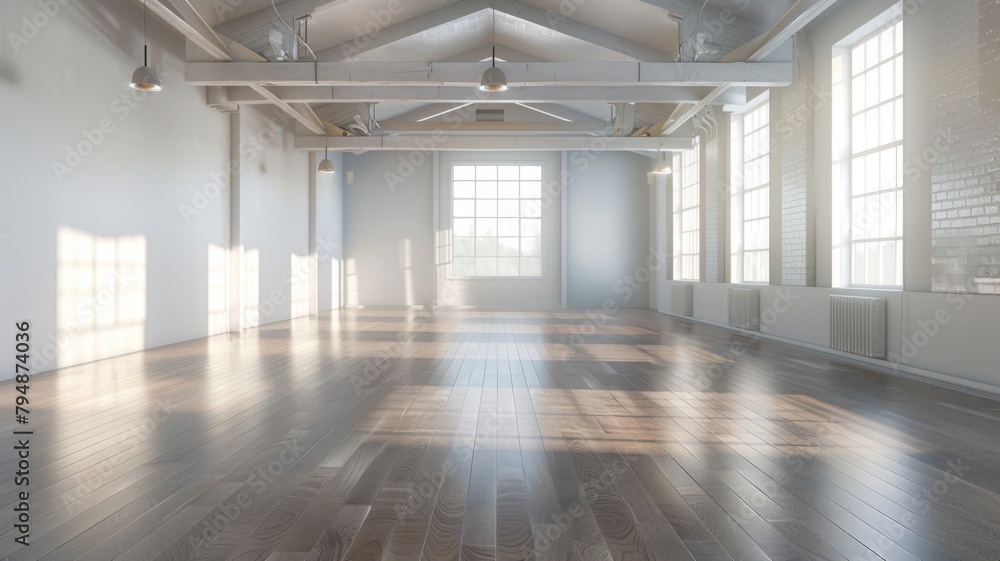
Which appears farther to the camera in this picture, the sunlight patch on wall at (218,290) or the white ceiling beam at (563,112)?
the white ceiling beam at (563,112)

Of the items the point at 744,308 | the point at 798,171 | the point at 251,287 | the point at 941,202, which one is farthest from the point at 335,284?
the point at 941,202

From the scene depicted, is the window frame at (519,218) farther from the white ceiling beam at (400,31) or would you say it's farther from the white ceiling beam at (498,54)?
the white ceiling beam at (400,31)

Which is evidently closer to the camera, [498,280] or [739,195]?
[739,195]

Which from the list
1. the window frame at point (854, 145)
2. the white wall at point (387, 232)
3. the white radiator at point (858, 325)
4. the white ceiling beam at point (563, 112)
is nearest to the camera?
the white radiator at point (858, 325)

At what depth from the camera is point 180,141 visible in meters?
8.18

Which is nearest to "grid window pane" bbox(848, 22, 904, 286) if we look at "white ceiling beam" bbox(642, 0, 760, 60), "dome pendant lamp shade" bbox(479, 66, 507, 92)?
"white ceiling beam" bbox(642, 0, 760, 60)

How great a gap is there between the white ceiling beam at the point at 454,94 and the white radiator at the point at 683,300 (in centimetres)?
416

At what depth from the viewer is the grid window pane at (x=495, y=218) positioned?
16.4 m

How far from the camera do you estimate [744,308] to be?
31.0 feet

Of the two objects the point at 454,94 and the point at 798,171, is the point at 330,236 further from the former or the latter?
the point at 798,171

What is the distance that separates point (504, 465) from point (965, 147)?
4.80 m

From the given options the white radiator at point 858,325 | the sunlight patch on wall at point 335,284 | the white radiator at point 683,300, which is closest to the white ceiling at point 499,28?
the white radiator at point 858,325

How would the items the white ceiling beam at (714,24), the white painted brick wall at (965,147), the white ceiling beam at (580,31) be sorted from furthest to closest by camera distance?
1. the white ceiling beam at (580,31)
2. the white ceiling beam at (714,24)
3. the white painted brick wall at (965,147)

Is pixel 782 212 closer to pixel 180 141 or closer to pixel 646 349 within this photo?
pixel 646 349
